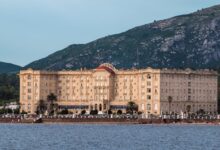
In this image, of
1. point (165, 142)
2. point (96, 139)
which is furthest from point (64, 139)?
point (165, 142)

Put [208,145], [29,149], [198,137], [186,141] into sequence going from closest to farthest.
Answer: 1. [29,149]
2. [208,145]
3. [186,141]
4. [198,137]

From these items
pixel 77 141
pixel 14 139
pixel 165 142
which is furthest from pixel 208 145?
pixel 14 139

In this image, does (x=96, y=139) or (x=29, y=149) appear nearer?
(x=29, y=149)

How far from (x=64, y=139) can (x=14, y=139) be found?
7384 millimetres

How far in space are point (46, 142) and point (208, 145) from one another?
22410 mm

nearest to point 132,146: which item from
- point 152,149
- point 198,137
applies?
point 152,149

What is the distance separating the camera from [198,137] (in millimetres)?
174500

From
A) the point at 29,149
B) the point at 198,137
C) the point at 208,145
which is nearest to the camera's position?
the point at 29,149

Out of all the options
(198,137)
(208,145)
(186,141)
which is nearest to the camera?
(208,145)

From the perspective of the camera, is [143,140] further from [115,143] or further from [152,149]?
[152,149]

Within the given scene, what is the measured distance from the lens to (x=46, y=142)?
155 metres

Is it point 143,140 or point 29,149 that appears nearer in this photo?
point 29,149

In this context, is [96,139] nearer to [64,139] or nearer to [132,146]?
[64,139]

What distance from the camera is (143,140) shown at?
163m
